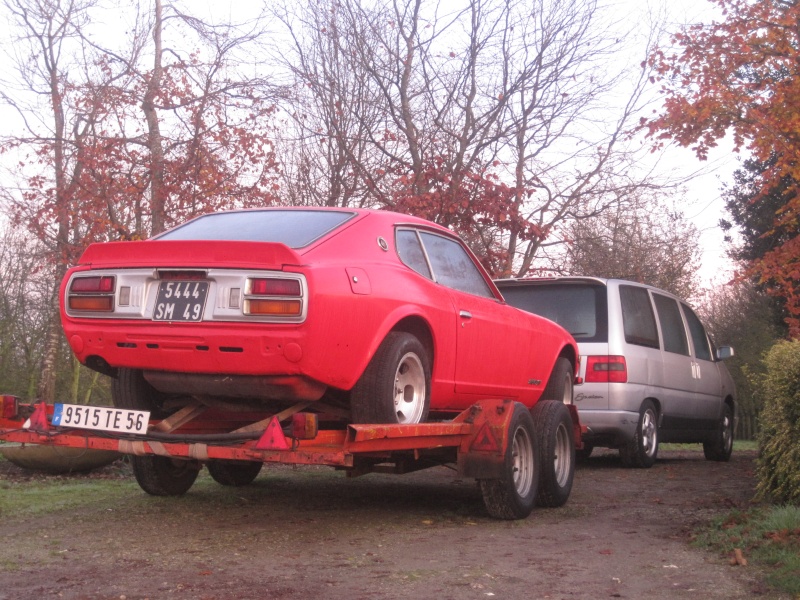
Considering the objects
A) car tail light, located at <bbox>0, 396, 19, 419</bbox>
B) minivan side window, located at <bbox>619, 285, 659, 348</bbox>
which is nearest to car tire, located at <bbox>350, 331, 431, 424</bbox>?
car tail light, located at <bbox>0, 396, 19, 419</bbox>

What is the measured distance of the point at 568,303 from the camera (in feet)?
33.0

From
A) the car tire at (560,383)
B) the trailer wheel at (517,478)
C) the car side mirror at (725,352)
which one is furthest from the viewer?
the car side mirror at (725,352)

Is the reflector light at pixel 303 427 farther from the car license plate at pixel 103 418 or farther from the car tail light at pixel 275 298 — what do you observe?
the car license plate at pixel 103 418

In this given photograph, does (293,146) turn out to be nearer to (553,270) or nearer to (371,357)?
(553,270)

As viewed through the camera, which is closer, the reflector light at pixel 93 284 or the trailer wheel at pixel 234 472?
the reflector light at pixel 93 284

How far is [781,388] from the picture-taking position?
629 centimetres

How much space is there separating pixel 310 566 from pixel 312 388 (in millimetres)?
932

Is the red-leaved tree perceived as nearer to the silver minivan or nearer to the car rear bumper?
the silver minivan

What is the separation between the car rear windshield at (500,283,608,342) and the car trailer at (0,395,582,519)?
2.12 metres

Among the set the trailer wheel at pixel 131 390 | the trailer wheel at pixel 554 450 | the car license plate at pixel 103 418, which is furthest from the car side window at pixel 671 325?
the car license plate at pixel 103 418

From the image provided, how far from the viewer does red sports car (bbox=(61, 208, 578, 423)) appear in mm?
5004

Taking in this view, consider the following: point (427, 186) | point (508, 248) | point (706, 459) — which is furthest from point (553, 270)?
point (706, 459)

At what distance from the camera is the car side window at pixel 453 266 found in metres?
6.53

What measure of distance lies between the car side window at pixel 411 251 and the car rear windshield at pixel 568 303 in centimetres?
382
